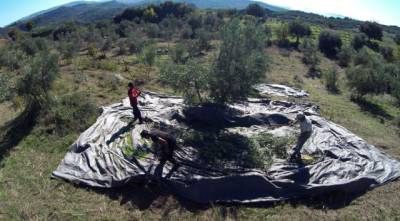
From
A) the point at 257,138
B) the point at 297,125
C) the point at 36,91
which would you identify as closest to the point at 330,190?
the point at 257,138

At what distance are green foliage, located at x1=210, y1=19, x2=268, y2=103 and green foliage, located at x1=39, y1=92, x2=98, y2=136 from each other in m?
5.58

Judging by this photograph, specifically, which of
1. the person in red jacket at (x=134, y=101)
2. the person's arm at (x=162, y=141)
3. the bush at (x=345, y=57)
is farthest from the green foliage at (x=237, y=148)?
the bush at (x=345, y=57)

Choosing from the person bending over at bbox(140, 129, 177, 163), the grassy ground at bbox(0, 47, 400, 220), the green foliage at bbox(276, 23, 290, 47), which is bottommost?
the green foliage at bbox(276, 23, 290, 47)

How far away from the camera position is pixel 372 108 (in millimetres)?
22375

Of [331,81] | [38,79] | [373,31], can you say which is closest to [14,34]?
[38,79]

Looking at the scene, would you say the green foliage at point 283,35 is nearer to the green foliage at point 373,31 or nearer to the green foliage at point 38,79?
the green foliage at point 373,31

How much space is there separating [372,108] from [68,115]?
18780 mm

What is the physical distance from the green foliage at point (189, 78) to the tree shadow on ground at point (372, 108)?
11.8 m

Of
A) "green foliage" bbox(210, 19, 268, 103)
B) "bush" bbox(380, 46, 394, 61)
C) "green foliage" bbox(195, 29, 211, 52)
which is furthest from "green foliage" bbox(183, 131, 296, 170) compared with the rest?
"bush" bbox(380, 46, 394, 61)

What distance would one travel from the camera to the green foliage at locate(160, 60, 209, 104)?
48.2ft

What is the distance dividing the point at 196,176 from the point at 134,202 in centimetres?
188

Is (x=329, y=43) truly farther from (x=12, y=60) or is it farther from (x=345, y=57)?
(x=12, y=60)

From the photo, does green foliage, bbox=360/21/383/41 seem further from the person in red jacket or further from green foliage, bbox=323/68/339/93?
the person in red jacket

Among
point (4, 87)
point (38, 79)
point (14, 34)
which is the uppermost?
point (4, 87)
